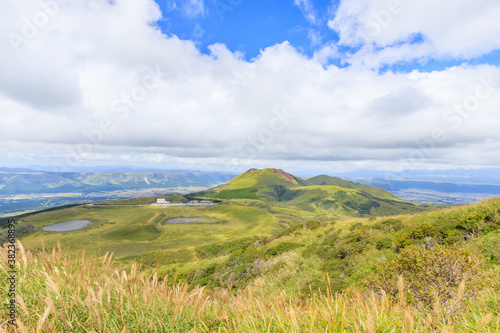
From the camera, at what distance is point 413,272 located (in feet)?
22.0

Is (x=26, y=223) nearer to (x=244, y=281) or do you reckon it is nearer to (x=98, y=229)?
(x=98, y=229)

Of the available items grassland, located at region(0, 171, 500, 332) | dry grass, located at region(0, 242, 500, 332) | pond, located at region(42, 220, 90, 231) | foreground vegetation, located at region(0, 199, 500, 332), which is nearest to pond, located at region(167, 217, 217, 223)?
pond, located at region(42, 220, 90, 231)

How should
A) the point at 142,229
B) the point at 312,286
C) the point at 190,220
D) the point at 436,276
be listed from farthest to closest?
the point at 190,220 → the point at 142,229 → the point at 312,286 → the point at 436,276

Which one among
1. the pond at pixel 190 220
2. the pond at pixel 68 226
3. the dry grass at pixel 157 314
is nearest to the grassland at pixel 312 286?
the dry grass at pixel 157 314

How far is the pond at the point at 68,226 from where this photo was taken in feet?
371

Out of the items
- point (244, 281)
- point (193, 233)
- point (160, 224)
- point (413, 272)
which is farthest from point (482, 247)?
point (160, 224)

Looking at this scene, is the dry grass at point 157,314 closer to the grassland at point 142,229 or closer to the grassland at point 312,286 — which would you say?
the grassland at point 312,286

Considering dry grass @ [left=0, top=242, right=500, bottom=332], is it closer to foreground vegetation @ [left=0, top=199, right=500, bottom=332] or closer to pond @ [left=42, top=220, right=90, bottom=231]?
foreground vegetation @ [left=0, top=199, right=500, bottom=332]

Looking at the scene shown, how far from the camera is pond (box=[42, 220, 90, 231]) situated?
11300 cm

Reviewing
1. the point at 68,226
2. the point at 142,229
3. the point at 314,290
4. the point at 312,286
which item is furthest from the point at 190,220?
the point at 314,290

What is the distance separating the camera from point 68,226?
389ft

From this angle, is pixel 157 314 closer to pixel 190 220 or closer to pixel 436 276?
pixel 436 276

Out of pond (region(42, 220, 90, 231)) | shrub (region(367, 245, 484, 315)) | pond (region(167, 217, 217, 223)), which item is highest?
shrub (region(367, 245, 484, 315))

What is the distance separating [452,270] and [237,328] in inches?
233
